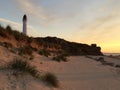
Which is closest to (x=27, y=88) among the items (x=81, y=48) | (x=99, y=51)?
(x=81, y=48)

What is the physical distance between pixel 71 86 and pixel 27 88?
334cm

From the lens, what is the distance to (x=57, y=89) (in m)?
10.1

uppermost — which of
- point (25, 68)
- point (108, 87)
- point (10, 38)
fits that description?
point (10, 38)

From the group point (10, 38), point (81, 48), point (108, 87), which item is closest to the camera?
point (108, 87)

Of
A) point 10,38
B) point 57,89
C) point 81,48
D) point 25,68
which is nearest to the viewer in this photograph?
point 25,68

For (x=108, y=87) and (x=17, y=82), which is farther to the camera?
(x=108, y=87)

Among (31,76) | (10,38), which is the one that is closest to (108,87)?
(31,76)

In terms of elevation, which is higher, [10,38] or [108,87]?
[10,38]

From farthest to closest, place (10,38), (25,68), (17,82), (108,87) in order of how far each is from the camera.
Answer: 1. (10,38)
2. (108,87)
3. (25,68)
4. (17,82)

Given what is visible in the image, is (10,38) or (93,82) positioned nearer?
(93,82)

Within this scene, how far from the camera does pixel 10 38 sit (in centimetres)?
1706

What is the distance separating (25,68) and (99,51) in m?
52.1

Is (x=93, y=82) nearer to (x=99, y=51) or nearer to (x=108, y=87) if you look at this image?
(x=108, y=87)

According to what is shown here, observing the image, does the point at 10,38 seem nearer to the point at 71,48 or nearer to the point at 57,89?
the point at 57,89
